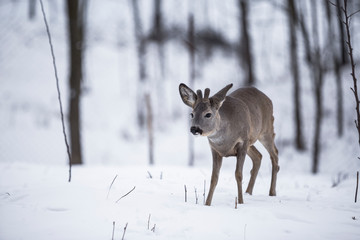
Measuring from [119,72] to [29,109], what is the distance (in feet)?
27.9

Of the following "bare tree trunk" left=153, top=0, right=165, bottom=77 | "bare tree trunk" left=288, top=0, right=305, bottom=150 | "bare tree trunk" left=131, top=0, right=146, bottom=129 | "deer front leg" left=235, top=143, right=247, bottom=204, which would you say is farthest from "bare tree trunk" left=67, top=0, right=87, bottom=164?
"bare tree trunk" left=153, top=0, right=165, bottom=77

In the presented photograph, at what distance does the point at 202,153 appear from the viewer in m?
14.0

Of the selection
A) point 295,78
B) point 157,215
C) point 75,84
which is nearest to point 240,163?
point 157,215

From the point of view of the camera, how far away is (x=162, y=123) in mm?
17375

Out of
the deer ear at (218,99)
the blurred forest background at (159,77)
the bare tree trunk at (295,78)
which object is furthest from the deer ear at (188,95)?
the bare tree trunk at (295,78)

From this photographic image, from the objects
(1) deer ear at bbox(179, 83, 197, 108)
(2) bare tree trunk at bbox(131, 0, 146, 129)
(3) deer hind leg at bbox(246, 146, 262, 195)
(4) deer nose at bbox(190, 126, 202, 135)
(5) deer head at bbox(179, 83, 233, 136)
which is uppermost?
Result: (2) bare tree trunk at bbox(131, 0, 146, 129)

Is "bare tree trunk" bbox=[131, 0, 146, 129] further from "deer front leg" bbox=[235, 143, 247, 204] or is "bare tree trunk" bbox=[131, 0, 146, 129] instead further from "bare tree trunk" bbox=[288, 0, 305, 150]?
"deer front leg" bbox=[235, 143, 247, 204]

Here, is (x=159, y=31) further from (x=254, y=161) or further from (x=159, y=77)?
(x=254, y=161)

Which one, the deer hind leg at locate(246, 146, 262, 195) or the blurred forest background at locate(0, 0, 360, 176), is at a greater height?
the blurred forest background at locate(0, 0, 360, 176)

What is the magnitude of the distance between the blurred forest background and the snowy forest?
0.28ft

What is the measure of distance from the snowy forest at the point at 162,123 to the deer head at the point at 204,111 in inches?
32.5

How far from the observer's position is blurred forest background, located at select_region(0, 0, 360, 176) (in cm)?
Answer: 1196

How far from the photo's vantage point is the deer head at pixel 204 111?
4.10m

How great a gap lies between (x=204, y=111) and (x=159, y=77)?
1878cm
